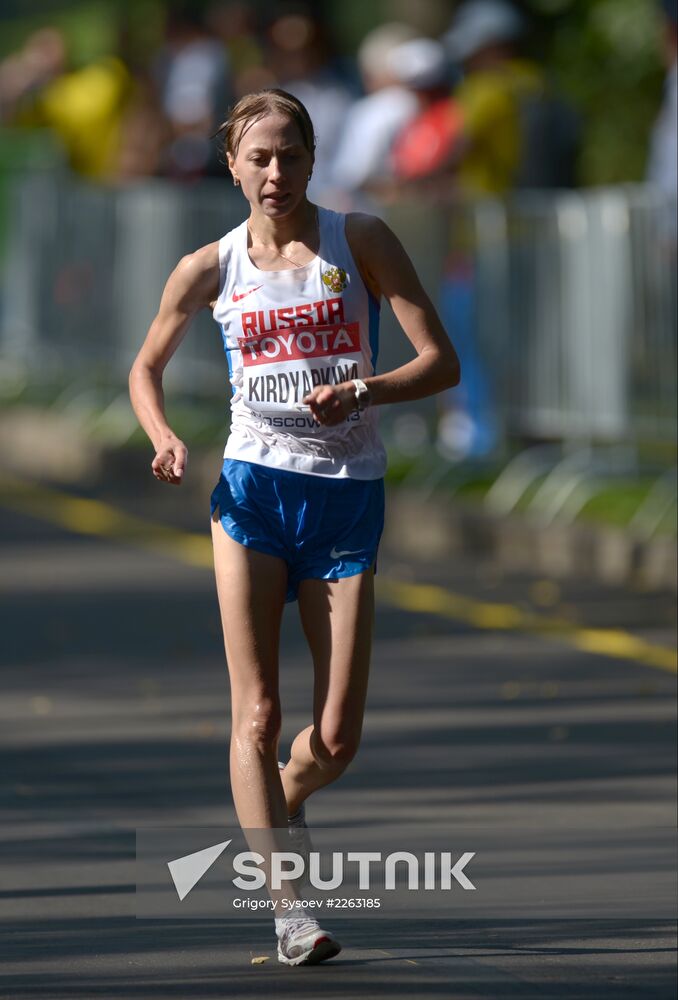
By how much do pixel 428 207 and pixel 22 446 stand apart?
4.60 m

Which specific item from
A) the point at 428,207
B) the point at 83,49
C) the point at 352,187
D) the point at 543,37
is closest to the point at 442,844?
the point at 428,207

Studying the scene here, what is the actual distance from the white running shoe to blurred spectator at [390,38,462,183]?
9332 mm

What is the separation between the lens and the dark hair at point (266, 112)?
19.1 ft

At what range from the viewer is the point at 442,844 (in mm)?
6961

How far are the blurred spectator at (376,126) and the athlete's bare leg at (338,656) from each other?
30.5 ft

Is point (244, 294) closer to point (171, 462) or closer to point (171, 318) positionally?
point (171, 318)

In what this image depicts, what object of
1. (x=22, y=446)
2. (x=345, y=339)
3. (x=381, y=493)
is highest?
(x=345, y=339)

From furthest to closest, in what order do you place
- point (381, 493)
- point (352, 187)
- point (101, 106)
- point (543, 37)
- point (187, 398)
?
1. point (543, 37)
2. point (101, 106)
3. point (187, 398)
4. point (352, 187)
5. point (381, 493)

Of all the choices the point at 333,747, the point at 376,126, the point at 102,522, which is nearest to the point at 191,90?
the point at 376,126

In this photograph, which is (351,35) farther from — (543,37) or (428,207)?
(428,207)

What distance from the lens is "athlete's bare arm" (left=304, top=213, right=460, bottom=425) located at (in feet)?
19.1

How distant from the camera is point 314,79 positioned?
16.3 m

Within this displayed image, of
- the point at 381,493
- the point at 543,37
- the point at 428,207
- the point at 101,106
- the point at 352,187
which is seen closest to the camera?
the point at 381,493

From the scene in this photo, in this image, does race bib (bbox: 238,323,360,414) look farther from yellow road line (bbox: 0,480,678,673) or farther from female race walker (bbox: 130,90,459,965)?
yellow road line (bbox: 0,480,678,673)
